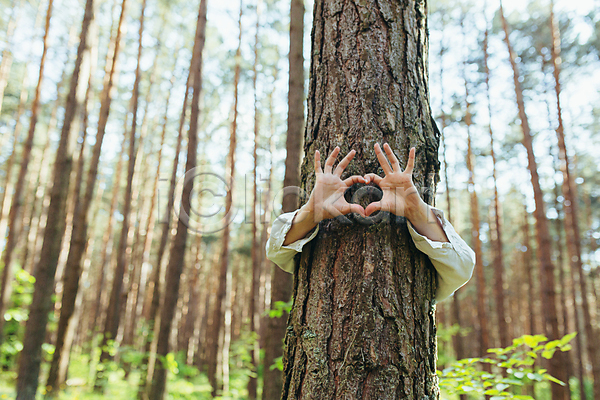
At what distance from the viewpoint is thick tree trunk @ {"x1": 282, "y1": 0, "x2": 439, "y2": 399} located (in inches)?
51.5

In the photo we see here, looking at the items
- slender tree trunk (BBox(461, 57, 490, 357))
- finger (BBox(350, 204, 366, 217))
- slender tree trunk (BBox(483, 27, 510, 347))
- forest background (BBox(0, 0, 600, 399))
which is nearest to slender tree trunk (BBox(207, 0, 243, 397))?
forest background (BBox(0, 0, 600, 399))

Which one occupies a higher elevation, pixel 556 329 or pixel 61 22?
pixel 61 22

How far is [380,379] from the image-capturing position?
127 cm

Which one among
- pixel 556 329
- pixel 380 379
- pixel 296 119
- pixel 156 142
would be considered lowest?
pixel 556 329

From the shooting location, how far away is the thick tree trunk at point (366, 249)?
1308mm

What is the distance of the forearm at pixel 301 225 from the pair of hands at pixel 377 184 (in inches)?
0.5

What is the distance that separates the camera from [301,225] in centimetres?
148

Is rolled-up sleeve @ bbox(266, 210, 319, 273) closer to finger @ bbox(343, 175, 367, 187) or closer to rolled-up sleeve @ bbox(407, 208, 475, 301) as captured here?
finger @ bbox(343, 175, 367, 187)

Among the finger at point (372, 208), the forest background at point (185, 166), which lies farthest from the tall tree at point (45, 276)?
the finger at point (372, 208)

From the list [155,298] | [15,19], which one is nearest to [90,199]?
[155,298]

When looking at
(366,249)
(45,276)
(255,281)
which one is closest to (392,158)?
(366,249)

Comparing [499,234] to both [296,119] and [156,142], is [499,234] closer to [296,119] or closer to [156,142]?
[296,119]

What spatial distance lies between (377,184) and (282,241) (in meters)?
0.48

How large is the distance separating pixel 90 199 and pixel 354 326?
7.50 m
